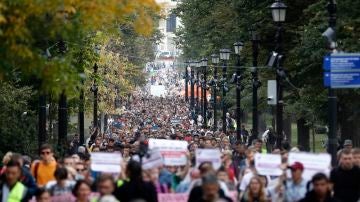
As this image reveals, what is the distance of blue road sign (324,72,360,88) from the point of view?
22.6 metres

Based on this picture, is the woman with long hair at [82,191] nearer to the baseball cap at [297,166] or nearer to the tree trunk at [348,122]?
the baseball cap at [297,166]

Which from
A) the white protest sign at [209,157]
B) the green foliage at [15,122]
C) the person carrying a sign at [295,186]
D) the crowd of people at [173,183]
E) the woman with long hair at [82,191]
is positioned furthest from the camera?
the green foliage at [15,122]

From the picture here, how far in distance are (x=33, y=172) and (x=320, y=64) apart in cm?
2176

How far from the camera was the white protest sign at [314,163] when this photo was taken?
55.3 feet

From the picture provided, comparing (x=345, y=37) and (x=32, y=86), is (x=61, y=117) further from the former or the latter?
(x=345, y=37)

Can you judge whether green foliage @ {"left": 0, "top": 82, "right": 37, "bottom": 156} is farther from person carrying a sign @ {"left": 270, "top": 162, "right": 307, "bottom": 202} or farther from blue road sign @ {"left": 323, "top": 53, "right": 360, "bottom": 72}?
person carrying a sign @ {"left": 270, "top": 162, "right": 307, "bottom": 202}

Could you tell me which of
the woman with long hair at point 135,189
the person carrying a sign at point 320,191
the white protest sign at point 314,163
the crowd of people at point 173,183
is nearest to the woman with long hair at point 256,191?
the crowd of people at point 173,183

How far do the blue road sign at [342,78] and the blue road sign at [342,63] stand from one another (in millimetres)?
78

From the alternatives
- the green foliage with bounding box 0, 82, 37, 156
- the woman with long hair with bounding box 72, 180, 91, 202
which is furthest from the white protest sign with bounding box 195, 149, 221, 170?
the green foliage with bounding box 0, 82, 37, 156

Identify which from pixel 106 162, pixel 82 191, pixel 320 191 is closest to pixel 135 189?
pixel 82 191

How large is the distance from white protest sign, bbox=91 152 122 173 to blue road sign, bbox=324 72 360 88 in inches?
248

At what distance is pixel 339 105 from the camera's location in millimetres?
43312

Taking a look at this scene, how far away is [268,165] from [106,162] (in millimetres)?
2620

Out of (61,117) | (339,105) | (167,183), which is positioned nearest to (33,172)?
(167,183)
